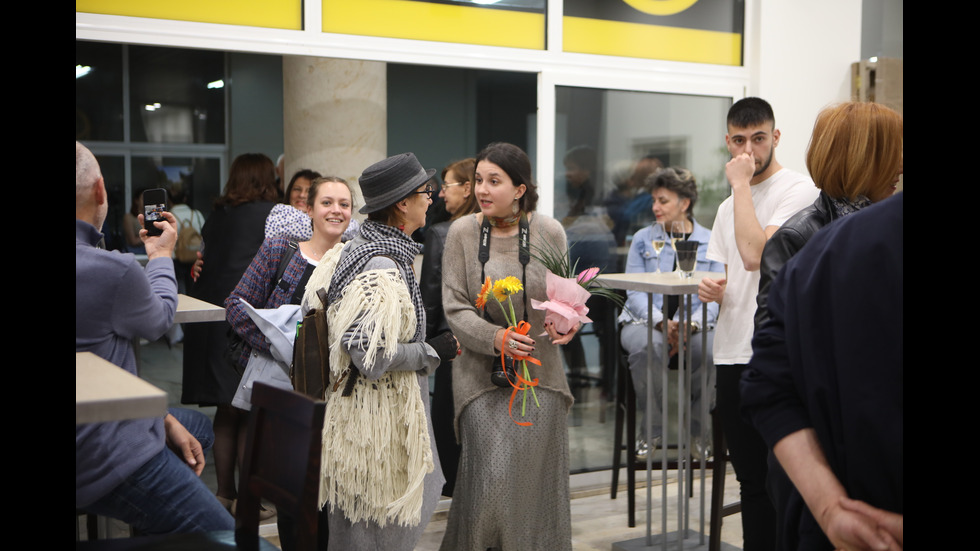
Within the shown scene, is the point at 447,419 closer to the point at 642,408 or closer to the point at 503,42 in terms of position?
the point at 642,408

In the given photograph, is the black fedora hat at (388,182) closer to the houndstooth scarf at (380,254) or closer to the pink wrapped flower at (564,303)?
the houndstooth scarf at (380,254)

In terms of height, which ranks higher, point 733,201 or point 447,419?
point 733,201

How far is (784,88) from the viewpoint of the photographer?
5461 millimetres

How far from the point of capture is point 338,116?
583 cm

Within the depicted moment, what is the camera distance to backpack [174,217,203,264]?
26.1ft

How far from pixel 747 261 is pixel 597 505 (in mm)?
2178

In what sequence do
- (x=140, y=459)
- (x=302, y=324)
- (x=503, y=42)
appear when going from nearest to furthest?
(x=140, y=459) < (x=302, y=324) < (x=503, y=42)

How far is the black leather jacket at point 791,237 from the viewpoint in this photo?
8.29 feet

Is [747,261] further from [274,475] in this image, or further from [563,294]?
[274,475]

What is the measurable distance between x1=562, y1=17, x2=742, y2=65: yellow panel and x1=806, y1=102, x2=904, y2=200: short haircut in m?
2.69

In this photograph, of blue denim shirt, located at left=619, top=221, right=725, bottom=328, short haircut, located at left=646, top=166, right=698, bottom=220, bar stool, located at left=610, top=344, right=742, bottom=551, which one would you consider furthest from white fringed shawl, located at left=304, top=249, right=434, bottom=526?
short haircut, located at left=646, top=166, right=698, bottom=220

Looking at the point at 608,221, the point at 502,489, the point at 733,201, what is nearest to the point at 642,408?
the point at 608,221

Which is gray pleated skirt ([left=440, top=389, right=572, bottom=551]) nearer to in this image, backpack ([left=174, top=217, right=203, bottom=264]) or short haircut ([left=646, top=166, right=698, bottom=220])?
short haircut ([left=646, top=166, right=698, bottom=220])
